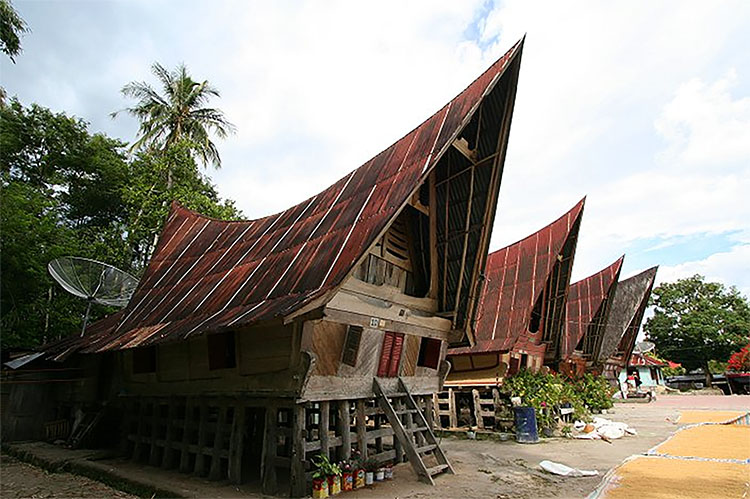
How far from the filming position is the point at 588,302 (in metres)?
25.6

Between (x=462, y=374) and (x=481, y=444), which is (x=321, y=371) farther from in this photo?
(x=462, y=374)

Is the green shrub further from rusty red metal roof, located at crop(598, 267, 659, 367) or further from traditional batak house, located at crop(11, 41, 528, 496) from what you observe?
rusty red metal roof, located at crop(598, 267, 659, 367)

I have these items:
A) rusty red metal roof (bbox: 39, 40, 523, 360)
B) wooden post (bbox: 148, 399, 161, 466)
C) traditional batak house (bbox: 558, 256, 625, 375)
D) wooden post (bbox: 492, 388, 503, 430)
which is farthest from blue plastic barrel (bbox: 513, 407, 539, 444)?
traditional batak house (bbox: 558, 256, 625, 375)

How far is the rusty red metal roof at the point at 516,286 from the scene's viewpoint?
635 inches

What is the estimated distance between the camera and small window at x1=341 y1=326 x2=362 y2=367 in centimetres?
834

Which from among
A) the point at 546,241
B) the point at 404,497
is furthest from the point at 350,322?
the point at 546,241

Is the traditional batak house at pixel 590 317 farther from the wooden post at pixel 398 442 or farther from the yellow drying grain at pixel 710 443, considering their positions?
the wooden post at pixel 398 442

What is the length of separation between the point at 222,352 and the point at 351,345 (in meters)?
2.64

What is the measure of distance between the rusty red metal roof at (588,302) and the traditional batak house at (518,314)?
4.72 meters

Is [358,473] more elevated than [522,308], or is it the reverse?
[522,308]

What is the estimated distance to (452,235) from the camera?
10.1 metres

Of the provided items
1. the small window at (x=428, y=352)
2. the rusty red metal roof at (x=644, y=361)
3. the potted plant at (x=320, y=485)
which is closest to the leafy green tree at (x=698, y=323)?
the rusty red metal roof at (x=644, y=361)

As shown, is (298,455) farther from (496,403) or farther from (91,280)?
(496,403)

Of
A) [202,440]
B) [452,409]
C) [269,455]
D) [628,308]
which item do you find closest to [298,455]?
[269,455]
